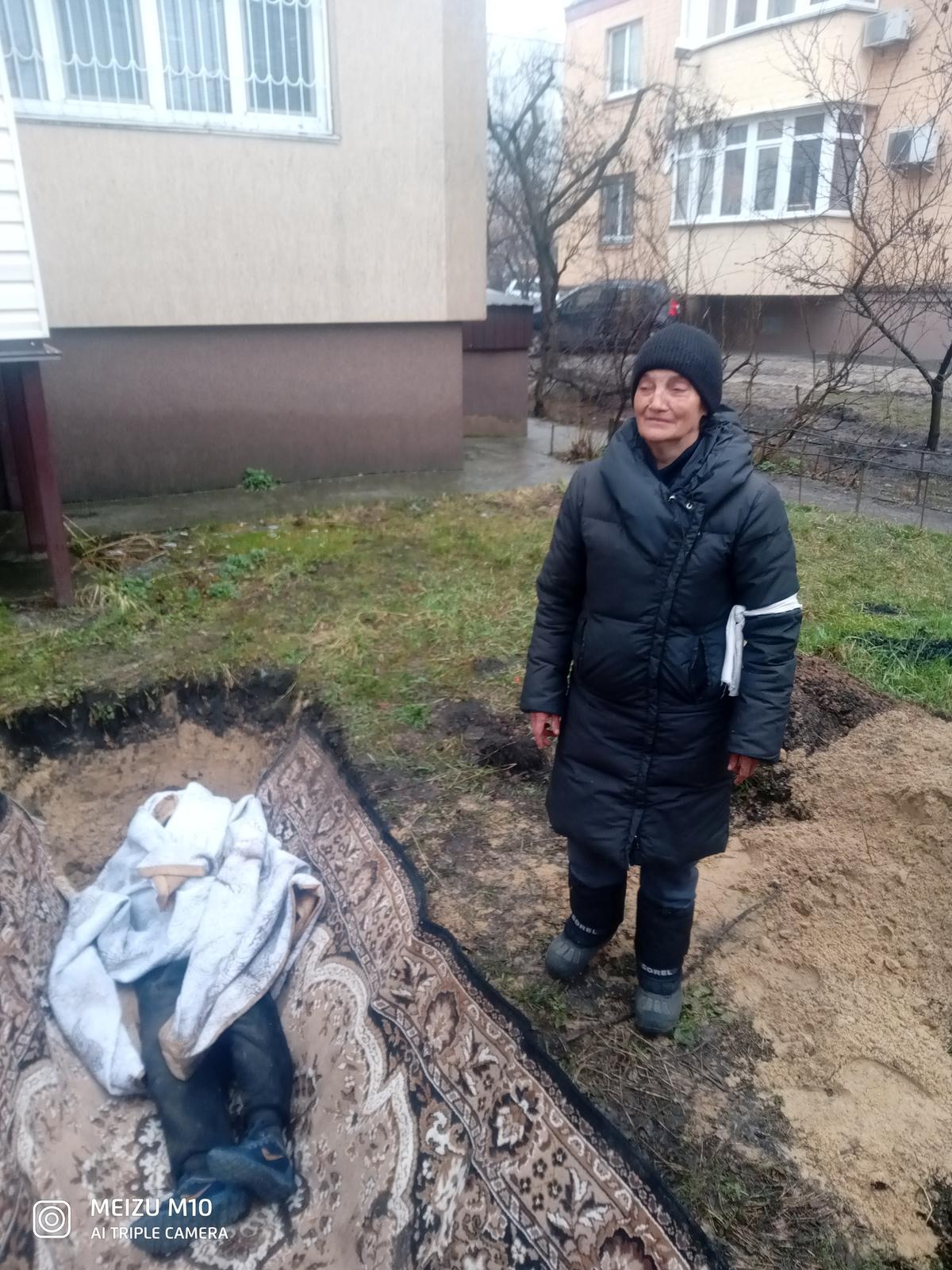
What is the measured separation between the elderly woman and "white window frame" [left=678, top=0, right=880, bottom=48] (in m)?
16.4

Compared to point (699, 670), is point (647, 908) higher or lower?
lower

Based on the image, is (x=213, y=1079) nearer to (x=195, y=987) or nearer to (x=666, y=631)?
(x=195, y=987)

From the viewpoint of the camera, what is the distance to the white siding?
4.69m

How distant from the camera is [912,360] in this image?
8.27 metres

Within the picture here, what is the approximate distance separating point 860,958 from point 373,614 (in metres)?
3.05

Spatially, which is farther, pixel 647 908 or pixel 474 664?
pixel 474 664

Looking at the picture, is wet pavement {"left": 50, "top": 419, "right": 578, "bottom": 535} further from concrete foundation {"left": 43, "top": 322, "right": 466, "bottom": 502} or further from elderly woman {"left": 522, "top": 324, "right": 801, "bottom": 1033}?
elderly woman {"left": 522, "top": 324, "right": 801, "bottom": 1033}

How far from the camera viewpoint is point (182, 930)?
123 inches

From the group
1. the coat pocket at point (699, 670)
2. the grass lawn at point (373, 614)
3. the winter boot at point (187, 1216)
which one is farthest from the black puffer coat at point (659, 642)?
the grass lawn at point (373, 614)

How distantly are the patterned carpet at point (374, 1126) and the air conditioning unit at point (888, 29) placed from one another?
56.8 ft

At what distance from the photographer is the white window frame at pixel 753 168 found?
16.0m

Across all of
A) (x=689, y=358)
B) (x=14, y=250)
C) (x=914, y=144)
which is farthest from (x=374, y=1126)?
(x=914, y=144)

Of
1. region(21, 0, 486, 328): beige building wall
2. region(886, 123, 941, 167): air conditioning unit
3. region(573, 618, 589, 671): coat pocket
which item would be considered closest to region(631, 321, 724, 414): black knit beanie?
region(573, 618, 589, 671): coat pocket

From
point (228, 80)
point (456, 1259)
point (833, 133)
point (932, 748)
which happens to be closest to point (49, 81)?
point (228, 80)
